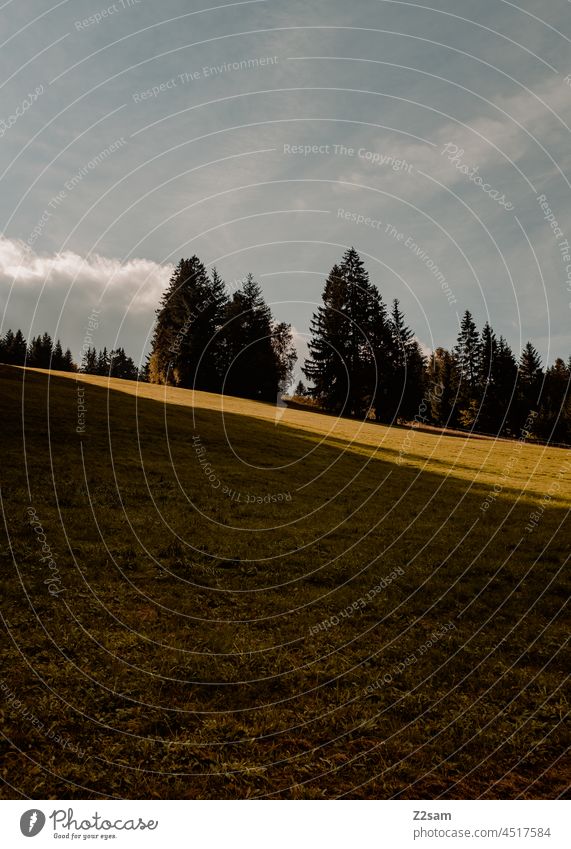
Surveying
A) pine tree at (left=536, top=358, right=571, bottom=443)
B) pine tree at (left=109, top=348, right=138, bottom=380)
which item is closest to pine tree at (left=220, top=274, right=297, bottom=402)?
pine tree at (left=536, top=358, right=571, bottom=443)

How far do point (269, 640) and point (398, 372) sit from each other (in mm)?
63381

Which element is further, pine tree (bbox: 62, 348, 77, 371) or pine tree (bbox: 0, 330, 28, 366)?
pine tree (bbox: 62, 348, 77, 371)

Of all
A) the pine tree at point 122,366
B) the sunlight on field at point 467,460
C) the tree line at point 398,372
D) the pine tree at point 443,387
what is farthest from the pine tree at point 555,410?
the pine tree at point 122,366

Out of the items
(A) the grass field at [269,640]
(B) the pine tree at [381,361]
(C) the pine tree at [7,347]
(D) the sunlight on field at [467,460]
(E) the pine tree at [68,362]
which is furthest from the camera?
(E) the pine tree at [68,362]

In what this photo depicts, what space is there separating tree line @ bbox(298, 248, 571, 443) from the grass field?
147 feet

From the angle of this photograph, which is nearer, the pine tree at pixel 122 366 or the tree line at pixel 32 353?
the tree line at pixel 32 353

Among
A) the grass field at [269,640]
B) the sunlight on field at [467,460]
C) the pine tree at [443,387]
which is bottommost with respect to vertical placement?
the grass field at [269,640]

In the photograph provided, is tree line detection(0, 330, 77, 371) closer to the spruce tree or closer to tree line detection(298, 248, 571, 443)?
tree line detection(298, 248, 571, 443)

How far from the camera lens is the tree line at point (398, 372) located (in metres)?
65.6

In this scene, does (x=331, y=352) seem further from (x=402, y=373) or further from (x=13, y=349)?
(x=13, y=349)

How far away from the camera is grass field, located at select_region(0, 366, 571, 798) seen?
193 inches

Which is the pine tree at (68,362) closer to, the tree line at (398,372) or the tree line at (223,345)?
the tree line at (223,345)

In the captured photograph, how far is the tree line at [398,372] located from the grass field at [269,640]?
44.7 m
